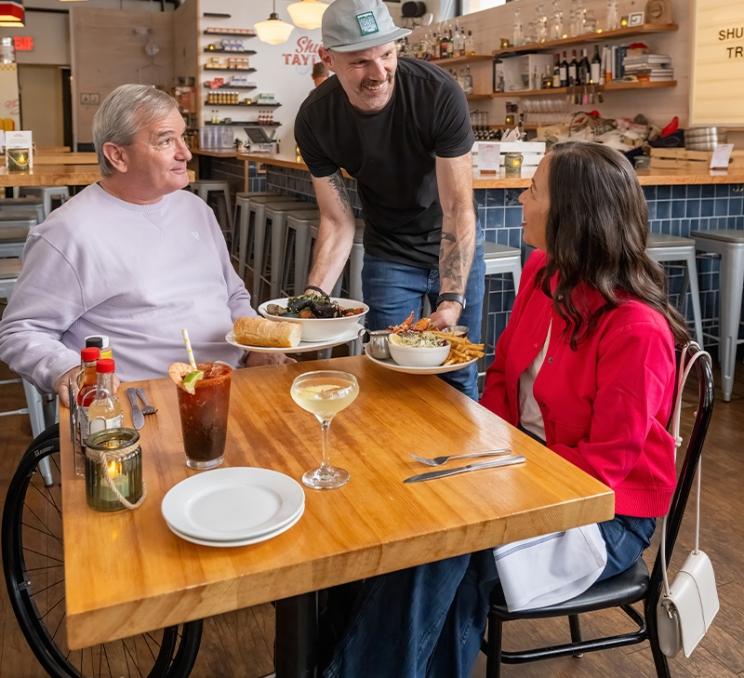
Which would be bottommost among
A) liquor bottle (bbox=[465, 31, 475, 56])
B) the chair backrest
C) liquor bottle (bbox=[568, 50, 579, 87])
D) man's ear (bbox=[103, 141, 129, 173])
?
the chair backrest

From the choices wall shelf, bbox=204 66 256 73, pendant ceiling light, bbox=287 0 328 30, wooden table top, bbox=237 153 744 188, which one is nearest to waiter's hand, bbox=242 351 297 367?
wooden table top, bbox=237 153 744 188

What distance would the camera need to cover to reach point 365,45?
2.15 metres

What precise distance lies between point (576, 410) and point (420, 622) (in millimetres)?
535

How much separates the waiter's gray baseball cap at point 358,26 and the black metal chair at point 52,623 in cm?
122

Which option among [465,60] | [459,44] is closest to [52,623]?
[465,60]

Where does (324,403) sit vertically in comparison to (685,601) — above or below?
above

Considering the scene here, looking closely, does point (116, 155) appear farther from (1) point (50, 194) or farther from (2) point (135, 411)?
(1) point (50, 194)

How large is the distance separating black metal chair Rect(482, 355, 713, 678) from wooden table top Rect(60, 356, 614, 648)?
300mm

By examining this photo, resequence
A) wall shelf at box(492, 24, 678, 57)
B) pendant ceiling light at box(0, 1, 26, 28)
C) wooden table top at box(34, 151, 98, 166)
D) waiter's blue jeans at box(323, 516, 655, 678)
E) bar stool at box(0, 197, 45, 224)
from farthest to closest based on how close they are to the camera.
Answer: pendant ceiling light at box(0, 1, 26, 28)
wall shelf at box(492, 24, 678, 57)
bar stool at box(0, 197, 45, 224)
wooden table top at box(34, 151, 98, 166)
waiter's blue jeans at box(323, 516, 655, 678)

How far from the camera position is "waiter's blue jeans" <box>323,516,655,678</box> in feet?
4.57

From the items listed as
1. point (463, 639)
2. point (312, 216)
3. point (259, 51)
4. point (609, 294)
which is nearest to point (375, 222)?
point (609, 294)

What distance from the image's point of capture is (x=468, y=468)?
52.0 inches

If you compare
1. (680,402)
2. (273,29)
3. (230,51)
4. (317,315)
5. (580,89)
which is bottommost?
(680,402)

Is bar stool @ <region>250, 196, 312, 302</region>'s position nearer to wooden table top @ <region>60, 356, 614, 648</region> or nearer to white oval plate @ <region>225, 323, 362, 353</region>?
white oval plate @ <region>225, 323, 362, 353</region>
